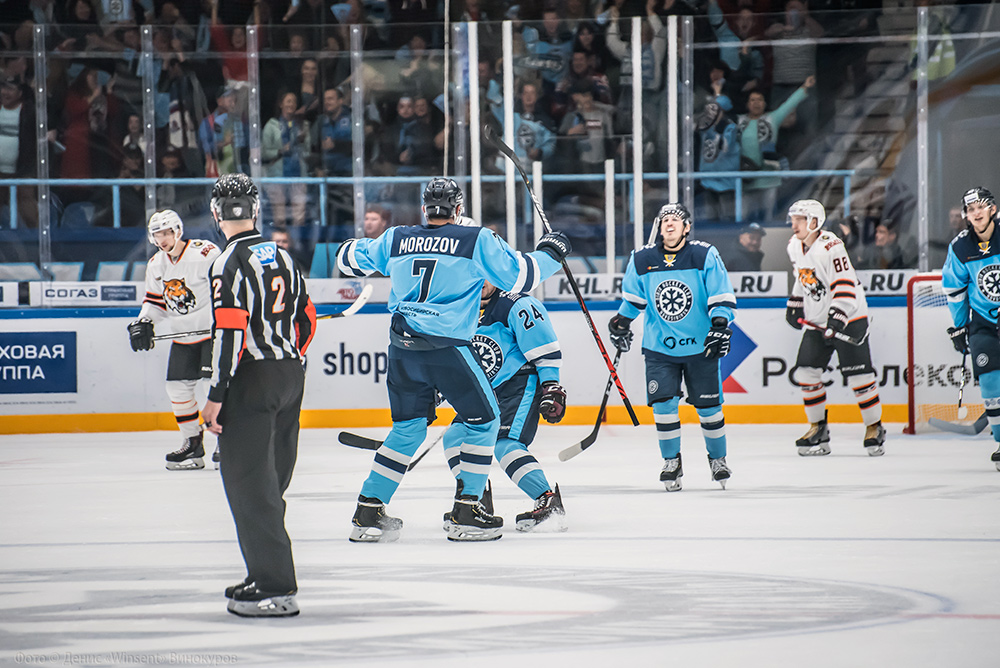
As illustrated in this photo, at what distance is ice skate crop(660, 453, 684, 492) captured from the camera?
588cm

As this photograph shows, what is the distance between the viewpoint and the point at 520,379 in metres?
4.88

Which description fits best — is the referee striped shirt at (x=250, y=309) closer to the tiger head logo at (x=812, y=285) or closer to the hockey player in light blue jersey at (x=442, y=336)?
the hockey player in light blue jersey at (x=442, y=336)

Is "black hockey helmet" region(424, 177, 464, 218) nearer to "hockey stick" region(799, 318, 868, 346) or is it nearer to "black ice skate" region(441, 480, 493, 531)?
"black ice skate" region(441, 480, 493, 531)

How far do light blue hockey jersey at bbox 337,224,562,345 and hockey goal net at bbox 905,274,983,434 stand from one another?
494cm

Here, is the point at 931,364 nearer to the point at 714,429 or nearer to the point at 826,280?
the point at 826,280

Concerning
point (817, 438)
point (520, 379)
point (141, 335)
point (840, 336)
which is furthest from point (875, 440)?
point (141, 335)

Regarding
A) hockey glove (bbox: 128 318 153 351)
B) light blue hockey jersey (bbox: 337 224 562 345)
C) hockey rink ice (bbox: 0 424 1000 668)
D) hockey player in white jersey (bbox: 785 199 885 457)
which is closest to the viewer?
hockey rink ice (bbox: 0 424 1000 668)

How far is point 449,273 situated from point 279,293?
1.12 metres

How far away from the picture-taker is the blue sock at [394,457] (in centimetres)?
450

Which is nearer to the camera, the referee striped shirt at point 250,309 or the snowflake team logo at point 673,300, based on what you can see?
the referee striped shirt at point 250,309

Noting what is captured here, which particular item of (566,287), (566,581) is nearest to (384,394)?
(566,287)

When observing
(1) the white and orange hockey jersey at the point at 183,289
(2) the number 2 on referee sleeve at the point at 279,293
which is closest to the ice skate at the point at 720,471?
(1) the white and orange hockey jersey at the point at 183,289

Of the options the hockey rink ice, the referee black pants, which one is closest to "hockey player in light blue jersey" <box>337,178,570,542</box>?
the hockey rink ice

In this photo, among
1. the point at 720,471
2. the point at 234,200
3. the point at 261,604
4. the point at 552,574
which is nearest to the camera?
the point at 261,604
